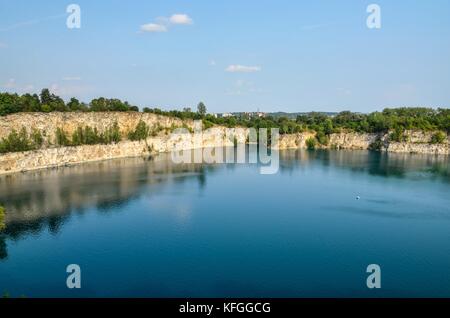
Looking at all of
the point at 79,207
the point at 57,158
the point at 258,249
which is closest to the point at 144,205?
the point at 79,207

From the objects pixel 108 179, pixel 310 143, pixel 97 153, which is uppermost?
pixel 310 143

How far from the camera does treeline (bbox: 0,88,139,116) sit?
186 ft

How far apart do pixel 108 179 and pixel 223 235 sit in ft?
76.9

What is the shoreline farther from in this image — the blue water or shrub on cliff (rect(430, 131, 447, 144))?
the blue water

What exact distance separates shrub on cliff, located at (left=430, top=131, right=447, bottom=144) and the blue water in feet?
97.1

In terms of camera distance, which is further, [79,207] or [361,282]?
[79,207]

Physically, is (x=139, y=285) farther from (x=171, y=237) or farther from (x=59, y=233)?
(x=59, y=233)

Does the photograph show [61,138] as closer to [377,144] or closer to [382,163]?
[382,163]

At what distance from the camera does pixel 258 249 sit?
2497 cm

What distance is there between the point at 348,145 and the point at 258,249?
71.5 m

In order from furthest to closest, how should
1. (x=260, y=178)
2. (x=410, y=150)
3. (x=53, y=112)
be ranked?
(x=410, y=150) < (x=53, y=112) < (x=260, y=178)

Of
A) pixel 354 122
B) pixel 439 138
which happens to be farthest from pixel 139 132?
pixel 439 138

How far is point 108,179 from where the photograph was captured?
153ft

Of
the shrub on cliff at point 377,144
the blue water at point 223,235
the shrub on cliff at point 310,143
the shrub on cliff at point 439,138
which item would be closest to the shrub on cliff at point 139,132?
the blue water at point 223,235
